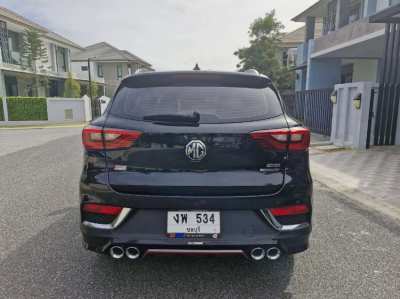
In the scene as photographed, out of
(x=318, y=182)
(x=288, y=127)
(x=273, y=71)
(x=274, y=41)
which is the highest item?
(x=274, y=41)

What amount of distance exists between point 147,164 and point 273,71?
995 inches

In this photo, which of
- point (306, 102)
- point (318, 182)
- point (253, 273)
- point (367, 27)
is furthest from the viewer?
point (306, 102)

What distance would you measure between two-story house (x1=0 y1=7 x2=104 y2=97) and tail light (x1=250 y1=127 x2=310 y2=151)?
2488 centimetres

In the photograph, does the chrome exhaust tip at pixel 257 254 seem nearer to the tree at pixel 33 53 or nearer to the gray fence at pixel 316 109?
the gray fence at pixel 316 109

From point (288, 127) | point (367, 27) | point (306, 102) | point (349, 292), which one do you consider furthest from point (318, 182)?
point (367, 27)

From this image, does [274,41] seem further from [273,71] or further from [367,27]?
[367,27]

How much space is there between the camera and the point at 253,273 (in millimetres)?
2566

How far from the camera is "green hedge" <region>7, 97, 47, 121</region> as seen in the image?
62.6 feet

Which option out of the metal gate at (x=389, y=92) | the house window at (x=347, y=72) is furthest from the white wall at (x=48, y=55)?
the metal gate at (x=389, y=92)

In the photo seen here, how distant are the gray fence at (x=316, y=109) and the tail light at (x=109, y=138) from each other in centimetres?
1000

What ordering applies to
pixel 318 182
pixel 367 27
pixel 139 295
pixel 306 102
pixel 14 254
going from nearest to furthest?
pixel 139 295 → pixel 14 254 → pixel 318 182 → pixel 367 27 → pixel 306 102

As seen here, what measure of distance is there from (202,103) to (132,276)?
1518 mm

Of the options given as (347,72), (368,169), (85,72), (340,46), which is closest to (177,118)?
(368,169)

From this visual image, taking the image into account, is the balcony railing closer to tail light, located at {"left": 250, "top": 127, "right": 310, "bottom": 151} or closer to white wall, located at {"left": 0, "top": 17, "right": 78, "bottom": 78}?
tail light, located at {"left": 250, "top": 127, "right": 310, "bottom": 151}
